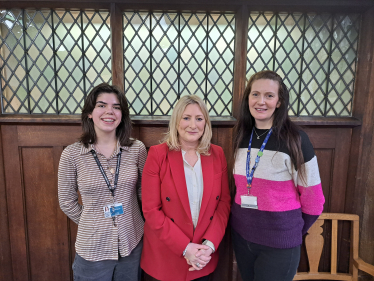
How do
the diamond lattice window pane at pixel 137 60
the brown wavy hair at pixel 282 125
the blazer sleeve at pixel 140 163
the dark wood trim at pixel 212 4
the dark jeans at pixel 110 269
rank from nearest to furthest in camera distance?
the brown wavy hair at pixel 282 125
the dark jeans at pixel 110 269
the blazer sleeve at pixel 140 163
the dark wood trim at pixel 212 4
the diamond lattice window pane at pixel 137 60

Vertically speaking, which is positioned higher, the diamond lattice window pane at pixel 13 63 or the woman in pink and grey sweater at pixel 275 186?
the diamond lattice window pane at pixel 13 63

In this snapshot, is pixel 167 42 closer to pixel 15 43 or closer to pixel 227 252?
pixel 15 43

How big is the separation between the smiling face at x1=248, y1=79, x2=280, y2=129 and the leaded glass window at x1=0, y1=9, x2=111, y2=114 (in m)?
1.10

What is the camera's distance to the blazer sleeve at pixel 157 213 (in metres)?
1.23

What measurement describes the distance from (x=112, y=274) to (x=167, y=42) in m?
1.60

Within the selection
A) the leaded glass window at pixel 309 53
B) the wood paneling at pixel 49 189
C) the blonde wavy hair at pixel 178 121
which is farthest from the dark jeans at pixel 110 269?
the leaded glass window at pixel 309 53

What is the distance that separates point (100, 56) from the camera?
1698 millimetres

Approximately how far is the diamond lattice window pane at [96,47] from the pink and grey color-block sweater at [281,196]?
1264 millimetres

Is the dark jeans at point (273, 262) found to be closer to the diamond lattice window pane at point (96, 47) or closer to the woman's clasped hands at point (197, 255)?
the woman's clasped hands at point (197, 255)

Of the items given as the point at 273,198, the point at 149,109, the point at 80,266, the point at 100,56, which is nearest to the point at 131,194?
the point at 80,266

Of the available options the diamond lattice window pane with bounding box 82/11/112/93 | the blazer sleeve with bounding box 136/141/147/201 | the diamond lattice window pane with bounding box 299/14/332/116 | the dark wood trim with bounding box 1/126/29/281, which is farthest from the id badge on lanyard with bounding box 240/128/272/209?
the dark wood trim with bounding box 1/126/29/281

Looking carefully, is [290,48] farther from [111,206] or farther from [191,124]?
[111,206]

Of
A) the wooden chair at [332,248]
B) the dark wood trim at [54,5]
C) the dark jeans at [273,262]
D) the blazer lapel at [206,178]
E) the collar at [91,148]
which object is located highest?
the dark wood trim at [54,5]

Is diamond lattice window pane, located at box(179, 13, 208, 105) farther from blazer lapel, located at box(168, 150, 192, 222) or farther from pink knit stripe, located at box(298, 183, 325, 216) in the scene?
pink knit stripe, located at box(298, 183, 325, 216)
